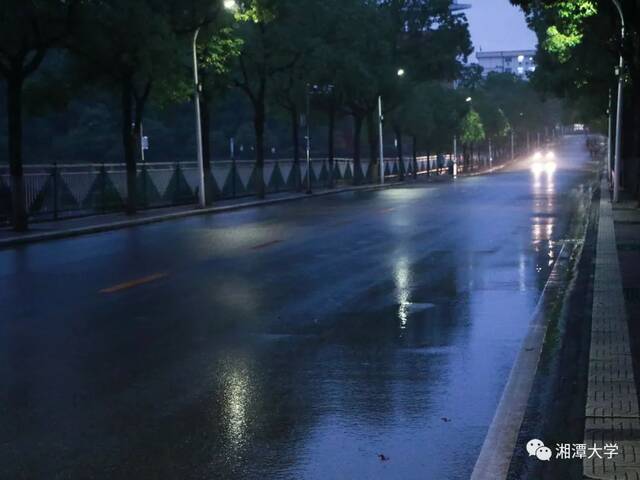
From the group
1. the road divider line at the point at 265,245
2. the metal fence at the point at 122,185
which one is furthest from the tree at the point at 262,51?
the road divider line at the point at 265,245

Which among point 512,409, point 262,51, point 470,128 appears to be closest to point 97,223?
point 262,51

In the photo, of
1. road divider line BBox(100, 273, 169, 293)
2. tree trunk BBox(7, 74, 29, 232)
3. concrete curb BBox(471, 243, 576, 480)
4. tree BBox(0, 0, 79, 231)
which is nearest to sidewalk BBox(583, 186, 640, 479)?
concrete curb BBox(471, 243, 576, 480)

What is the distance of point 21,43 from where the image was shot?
25.5 metres

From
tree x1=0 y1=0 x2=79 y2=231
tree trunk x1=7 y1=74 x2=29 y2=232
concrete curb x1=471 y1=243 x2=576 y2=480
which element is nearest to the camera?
concrete curb x1=471 y1=243 x2=576 y2=480

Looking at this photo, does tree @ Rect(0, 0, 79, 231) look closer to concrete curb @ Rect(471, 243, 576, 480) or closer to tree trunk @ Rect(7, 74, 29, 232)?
tree trunk @ Rect(7, 74, 29, 232)

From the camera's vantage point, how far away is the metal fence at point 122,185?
95.1 feet

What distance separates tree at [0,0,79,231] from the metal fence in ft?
4.13

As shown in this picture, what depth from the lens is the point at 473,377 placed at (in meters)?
7.70

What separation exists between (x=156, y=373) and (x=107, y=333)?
2081 millimetres

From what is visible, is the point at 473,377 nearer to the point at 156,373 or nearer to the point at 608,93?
the point at 156,373

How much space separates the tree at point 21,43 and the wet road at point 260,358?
7558 mm

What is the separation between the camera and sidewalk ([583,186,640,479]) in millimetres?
5227

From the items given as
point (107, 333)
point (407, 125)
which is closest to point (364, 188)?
point (407, 125)

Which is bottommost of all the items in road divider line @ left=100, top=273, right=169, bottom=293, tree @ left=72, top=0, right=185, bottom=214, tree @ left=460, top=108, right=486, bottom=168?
road divider line @ left=100, top=273, right=169, bottom=293
